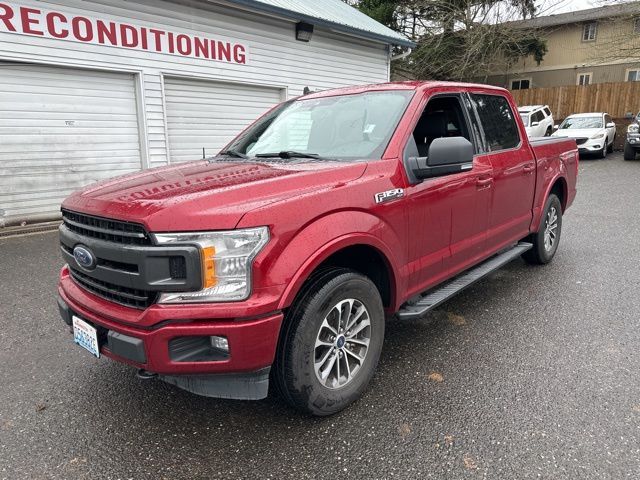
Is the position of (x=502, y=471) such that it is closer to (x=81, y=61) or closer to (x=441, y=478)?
(x=441, y=478)

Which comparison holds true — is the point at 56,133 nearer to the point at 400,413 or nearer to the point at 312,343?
the point at 312,343

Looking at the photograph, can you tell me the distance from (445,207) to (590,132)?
57.6 feet

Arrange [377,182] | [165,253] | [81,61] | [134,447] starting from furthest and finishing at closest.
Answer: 1. [81,61]
2. [377,182]
3. [134,447]
4. [165,253]

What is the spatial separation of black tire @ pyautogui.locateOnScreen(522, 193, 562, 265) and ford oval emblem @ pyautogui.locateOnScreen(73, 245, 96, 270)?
14.6 feet

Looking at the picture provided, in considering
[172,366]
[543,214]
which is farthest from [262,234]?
[543,214]

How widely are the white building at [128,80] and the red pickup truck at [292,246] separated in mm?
5541

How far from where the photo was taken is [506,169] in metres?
4.18

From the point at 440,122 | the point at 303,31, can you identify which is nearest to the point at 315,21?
the point at 303,31

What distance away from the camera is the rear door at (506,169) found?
13.4 feet

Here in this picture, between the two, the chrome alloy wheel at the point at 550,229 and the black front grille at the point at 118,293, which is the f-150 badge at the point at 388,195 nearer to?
the black front grille at the point at 118,293

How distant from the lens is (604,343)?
141 inches

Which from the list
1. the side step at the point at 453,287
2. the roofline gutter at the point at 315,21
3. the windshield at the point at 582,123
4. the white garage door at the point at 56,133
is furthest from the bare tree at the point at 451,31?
the side step at the point at 453,287

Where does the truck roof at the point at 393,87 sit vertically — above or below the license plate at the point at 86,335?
above

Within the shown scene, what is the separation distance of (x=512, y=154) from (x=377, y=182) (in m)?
2.13
